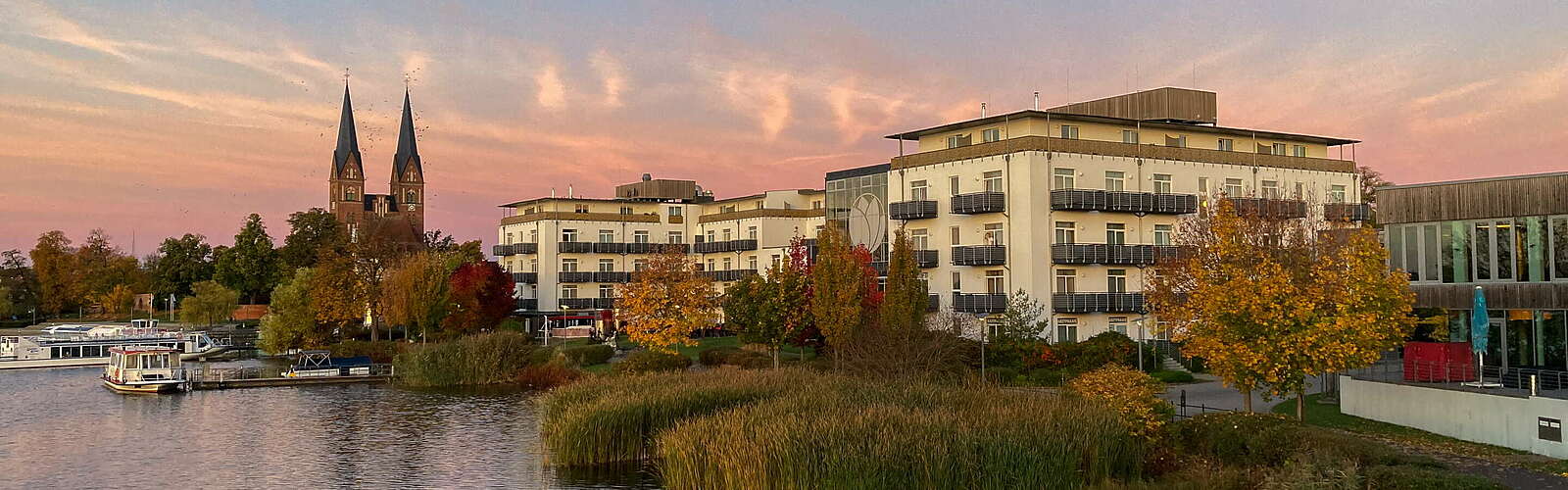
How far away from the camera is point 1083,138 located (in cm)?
5822

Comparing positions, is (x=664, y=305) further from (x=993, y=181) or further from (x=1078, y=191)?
(x=1078, y=191)

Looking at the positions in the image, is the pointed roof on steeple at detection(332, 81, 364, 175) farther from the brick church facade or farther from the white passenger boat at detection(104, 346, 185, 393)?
the white passenger boat at detection(104, 346, 185, 393)

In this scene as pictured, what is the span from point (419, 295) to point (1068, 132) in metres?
39.1

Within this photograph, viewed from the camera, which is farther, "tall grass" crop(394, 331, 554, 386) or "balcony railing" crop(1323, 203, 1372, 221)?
"tall grass" crop(394, 331, 554, 386)

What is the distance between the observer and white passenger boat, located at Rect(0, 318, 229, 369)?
2985 inches

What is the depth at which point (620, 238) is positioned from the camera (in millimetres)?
93875

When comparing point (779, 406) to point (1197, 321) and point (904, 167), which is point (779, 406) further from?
point (904, 167)

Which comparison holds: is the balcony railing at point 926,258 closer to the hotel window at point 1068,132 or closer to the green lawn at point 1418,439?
the hotel window at point 1068,132

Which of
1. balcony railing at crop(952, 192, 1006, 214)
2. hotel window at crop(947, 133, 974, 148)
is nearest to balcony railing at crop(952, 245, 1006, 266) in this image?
balcony railing at crop(952, 192, 1006, 214)

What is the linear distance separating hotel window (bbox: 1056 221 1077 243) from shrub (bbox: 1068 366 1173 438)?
2875 cm

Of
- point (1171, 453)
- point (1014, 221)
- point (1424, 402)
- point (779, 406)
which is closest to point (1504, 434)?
point (1424, 402)

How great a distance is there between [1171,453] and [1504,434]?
7.72m

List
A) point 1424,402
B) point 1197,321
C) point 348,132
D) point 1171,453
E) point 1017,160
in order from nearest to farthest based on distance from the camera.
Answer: point 1171,453, point 1424,402, point 1197,321, point 1017,160, point 348,132

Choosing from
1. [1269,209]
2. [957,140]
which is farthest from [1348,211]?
[1269,209]
